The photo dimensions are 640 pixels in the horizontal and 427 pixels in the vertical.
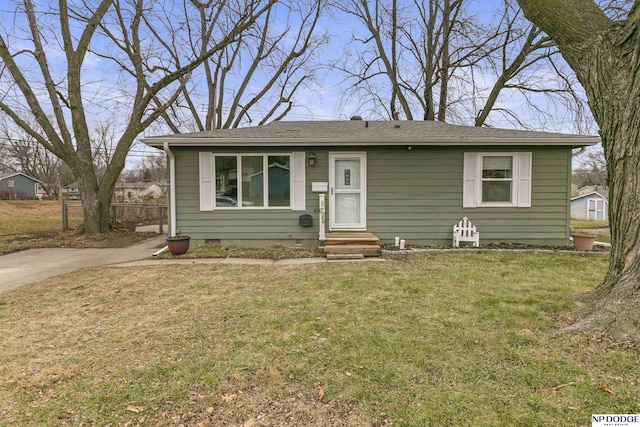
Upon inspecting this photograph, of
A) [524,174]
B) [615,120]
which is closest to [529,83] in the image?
[524,174]

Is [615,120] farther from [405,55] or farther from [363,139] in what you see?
[405,55]

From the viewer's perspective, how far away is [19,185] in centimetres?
4175

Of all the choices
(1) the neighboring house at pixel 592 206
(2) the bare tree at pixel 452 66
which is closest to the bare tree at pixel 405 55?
(2) the bare tree at pixel 452 66

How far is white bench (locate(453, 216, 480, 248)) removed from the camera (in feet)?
24.2

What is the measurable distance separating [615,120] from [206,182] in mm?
6752

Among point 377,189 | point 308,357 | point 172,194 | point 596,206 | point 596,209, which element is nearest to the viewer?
point 308,357

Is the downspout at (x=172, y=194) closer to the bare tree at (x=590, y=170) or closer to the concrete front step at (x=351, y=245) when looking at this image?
the concrete front step at (x=351, y=245)

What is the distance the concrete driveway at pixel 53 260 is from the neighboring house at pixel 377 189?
1.14 meters

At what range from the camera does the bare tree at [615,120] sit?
2.86 m

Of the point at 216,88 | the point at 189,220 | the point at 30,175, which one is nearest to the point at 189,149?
the point at 189,220

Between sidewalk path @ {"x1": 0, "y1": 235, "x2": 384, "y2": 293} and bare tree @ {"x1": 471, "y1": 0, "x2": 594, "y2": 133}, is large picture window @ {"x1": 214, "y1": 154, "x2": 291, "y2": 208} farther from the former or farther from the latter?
bare tree @ {"x1": 471, "y1": 0, "x2": 594, "y2": 133}

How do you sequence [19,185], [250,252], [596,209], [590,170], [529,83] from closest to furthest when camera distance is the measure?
1. [250,252]
2. [529,83]
3. [596,209]
4. [590,170]
5. [19,185]

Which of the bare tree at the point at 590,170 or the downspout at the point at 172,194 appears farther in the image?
the bare tree at the point at 590,170

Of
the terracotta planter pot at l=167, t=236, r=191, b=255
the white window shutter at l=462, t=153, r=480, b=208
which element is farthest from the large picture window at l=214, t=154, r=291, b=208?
the white window shutter at l=462, t=153, r=480, b=208
